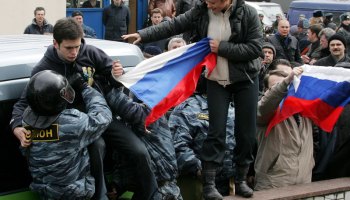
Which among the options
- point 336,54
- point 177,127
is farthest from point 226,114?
point 336,54

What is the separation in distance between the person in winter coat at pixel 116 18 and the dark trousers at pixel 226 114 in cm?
1044

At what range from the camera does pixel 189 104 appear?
18.1 ft

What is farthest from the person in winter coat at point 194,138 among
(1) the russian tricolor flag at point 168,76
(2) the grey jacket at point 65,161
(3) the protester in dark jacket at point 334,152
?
(2) the grey jacket at point 65,161

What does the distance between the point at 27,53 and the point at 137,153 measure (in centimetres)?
95

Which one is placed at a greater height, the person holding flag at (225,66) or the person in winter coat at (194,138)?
the person holding flag at (225,66)

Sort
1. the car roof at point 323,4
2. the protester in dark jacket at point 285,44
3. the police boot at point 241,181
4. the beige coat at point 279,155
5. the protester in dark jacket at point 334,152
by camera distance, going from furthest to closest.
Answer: the car roof at point 323,4
the protester in dark jacket at point 285,44
the protester in dark jacket at point 334,152
the beige coat at point 279,155
the police boot at point 241,181

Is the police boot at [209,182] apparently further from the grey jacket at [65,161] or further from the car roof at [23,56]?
the grey jacket at [65,161]

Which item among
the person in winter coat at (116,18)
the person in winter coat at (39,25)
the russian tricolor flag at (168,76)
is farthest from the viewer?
the person in winter coat at (116,18)

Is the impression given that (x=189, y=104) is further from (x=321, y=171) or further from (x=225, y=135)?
(x=321, y=171)

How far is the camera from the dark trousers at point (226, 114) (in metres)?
4.96

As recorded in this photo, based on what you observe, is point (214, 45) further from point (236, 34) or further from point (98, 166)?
point (98, 166)

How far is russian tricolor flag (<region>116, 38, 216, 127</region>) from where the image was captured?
4746 millimetres

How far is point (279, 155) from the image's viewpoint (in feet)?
18.4

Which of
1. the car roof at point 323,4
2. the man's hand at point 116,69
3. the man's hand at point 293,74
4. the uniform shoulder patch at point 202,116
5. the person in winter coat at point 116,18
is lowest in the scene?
the car roof at point 323,4
